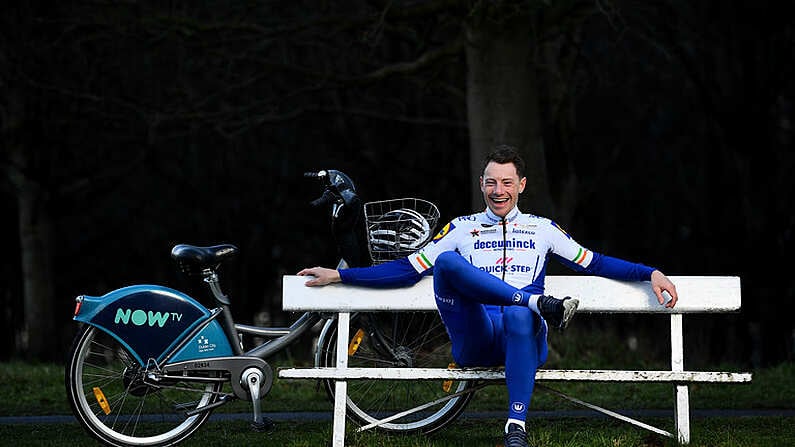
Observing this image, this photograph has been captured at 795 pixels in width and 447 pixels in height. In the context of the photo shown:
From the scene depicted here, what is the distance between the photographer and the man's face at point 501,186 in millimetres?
6543

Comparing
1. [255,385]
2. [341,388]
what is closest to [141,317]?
[255,385]

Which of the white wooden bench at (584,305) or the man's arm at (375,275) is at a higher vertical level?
the man's arm at (375,275)

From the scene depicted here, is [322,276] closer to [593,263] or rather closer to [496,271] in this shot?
[496,271]

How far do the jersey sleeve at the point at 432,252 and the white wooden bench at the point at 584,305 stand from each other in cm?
14

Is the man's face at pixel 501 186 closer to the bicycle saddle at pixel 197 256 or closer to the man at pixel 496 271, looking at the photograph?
the man at pixel 496 271

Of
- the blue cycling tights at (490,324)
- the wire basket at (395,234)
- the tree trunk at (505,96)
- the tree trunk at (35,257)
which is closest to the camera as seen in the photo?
the blue cycling tights at (490,324)

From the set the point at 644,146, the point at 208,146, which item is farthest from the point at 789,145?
the point at 208,146

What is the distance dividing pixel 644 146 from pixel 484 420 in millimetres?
17699

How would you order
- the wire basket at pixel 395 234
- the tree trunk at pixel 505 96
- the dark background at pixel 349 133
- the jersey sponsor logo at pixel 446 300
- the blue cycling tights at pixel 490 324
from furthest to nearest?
1. the dark background at pixel 349 133
2. the tree trunk at pixel 505 96
3. the wire basket at pixel 395 234
4. the jersey sponsor logo at pixel 446 300
5. the blue cycling tights at pixel 490 324

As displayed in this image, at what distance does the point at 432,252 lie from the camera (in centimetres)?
660

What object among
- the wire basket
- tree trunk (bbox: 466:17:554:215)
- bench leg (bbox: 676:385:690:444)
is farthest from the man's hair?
tree trunk (bbox: 466:17:554:215)

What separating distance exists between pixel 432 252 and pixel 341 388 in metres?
0.83

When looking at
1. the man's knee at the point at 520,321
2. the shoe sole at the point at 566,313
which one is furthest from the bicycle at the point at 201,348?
the shoe sole at the point at 566,313

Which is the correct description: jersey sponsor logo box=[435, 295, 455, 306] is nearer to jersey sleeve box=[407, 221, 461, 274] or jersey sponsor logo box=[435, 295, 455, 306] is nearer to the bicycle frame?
jersey sleeve box=[407, 221, 461, 274]
